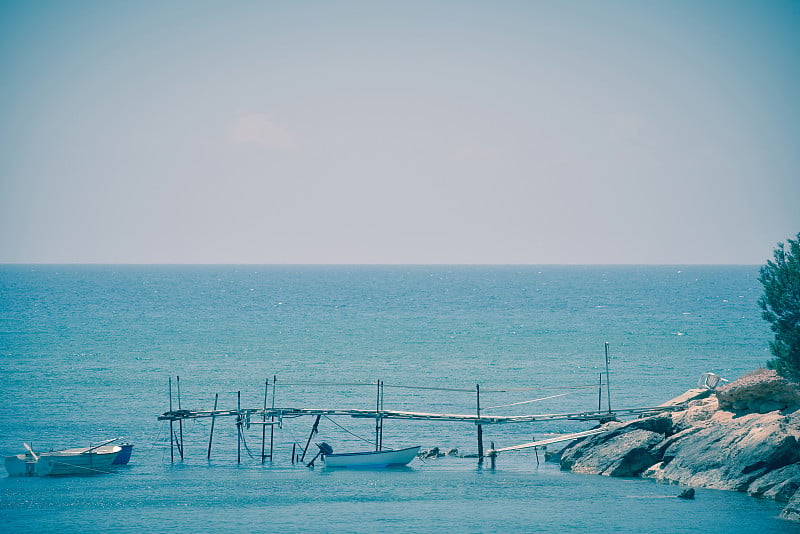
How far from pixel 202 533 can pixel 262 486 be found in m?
9.43

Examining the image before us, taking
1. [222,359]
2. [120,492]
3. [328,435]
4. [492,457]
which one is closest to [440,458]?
[492,457]

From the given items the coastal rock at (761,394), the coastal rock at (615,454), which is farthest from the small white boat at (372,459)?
the coastal rock at (761,394)

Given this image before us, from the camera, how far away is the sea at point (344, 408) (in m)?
43.1

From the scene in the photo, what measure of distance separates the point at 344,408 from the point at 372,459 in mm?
18565

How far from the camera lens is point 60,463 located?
5288 centimetres

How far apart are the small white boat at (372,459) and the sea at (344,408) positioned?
3.08ft

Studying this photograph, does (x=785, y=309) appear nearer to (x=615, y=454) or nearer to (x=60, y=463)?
(x=615, y=454)

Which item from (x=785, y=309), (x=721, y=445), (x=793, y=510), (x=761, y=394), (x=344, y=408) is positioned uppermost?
(x=785, y=309)

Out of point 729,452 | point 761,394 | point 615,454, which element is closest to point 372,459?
point 615,454

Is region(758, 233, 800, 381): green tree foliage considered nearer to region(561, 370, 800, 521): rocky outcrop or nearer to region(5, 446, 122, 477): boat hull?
region(561, 370, 800, 521): rocky outcrop

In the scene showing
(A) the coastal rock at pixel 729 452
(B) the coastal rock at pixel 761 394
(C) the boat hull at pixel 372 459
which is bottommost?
(C) the boat hull at pixel 372 459

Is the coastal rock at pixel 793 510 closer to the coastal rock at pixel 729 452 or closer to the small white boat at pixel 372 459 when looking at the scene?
the coastal rock at pixel 729 452

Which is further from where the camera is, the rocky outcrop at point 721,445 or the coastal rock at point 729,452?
the coastal rock at point 729,452

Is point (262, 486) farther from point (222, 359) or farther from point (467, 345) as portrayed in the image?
point (467, 345)
